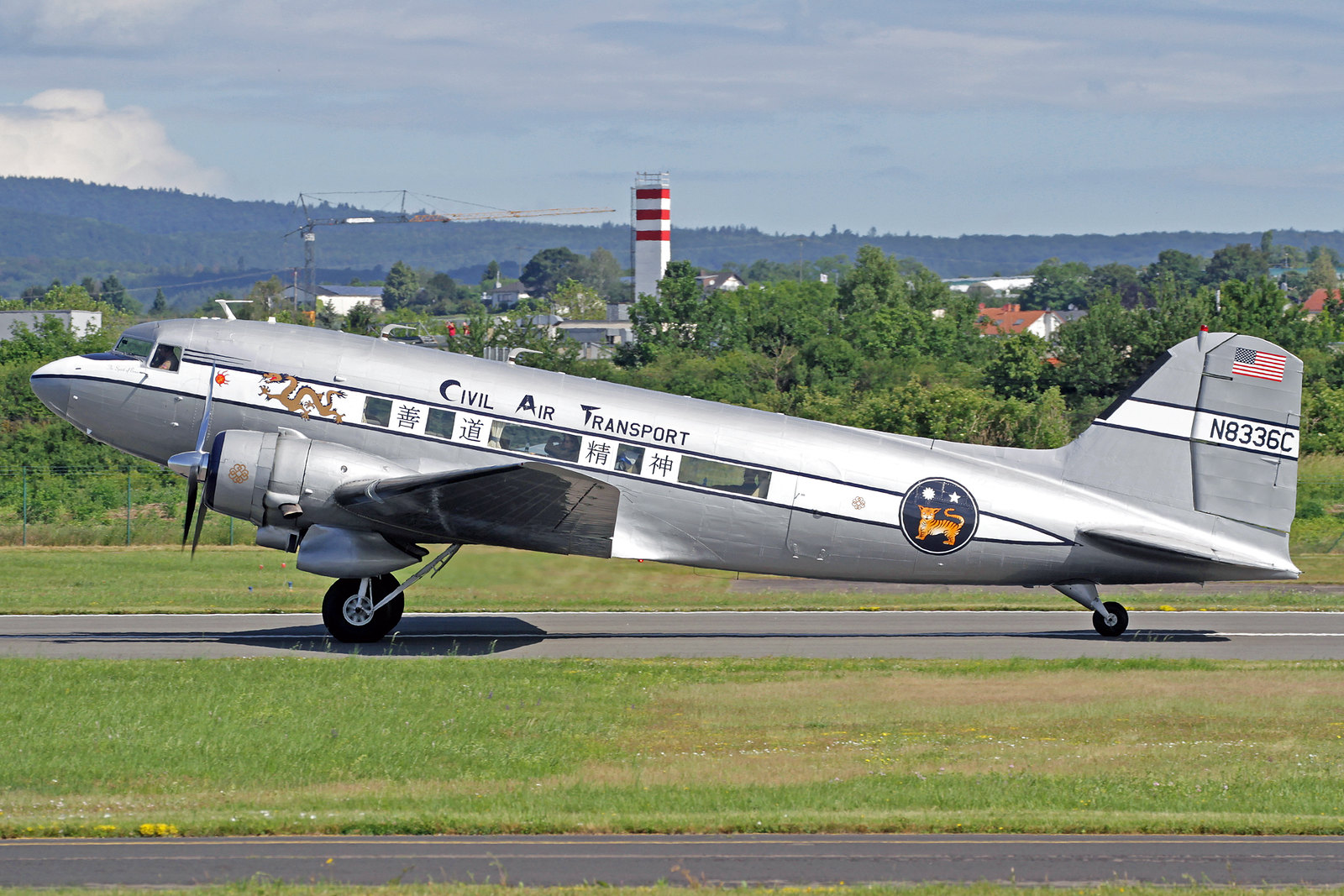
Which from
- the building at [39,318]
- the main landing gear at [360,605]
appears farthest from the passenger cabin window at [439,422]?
the building at [39,318]

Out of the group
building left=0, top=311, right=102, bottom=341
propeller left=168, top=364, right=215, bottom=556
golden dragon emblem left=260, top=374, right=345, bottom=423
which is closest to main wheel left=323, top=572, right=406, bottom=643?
propeller left=168, top=364, right=215, bottom=556

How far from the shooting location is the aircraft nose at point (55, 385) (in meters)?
22.9

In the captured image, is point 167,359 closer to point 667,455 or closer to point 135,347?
point 135,347

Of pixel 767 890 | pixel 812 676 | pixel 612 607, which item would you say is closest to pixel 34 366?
pixel 612 607

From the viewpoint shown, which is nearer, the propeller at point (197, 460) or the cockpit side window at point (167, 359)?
the propeller at point (197, 460)

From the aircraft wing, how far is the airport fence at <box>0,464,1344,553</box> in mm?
21678

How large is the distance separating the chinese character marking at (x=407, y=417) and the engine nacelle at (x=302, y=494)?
708 millimetres

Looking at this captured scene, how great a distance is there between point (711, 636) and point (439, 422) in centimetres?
661

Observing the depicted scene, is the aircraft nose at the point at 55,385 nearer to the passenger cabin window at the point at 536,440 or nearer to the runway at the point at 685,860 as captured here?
the passenger cabin window at the point at 536,440

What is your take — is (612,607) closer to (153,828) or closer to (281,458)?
(281,458)

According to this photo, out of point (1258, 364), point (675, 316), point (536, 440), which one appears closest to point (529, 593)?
point (536, 440)

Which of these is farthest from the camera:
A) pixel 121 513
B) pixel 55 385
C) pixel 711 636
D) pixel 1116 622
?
pixel 121 513

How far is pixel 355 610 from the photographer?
74.4ft

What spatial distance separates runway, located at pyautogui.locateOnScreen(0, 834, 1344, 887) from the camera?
36.9 feet
